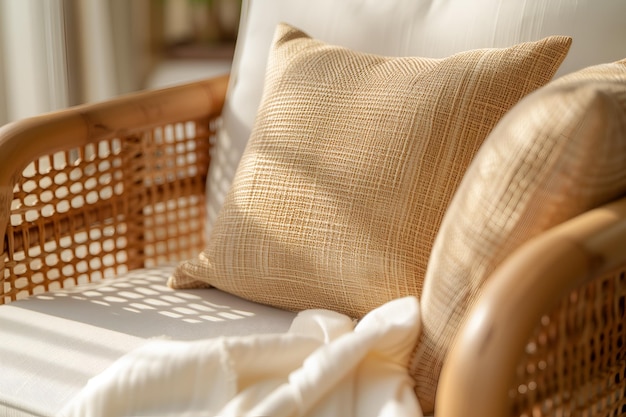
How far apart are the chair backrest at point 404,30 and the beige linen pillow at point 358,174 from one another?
107 mm

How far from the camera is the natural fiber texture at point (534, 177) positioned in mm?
734

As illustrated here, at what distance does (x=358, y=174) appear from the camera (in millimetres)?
1027

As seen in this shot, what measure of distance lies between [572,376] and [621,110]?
0.24m

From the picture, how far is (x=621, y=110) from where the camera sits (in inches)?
29.6

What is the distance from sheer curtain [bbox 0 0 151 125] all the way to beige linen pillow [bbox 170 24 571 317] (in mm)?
1027

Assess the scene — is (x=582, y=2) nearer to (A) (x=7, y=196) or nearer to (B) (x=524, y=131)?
(B) (x=524, y=131)

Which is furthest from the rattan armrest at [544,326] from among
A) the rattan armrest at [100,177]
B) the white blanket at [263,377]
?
the rattan armrest at [100,177]

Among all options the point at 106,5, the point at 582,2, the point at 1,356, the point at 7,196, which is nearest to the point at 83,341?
the point at 1,356

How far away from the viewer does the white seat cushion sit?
920 mm

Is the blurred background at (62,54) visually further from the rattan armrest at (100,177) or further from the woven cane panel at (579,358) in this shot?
the woven cane panel at (579,358)

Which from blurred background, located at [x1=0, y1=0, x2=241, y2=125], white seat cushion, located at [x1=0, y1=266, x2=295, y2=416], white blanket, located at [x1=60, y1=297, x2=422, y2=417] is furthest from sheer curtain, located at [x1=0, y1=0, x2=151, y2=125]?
white blanket, located at [x1=60, y1=297, x2=422, y2=417]

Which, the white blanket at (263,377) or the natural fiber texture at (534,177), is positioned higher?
the natural fiber texture at (534,177)

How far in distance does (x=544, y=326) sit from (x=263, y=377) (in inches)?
11.5

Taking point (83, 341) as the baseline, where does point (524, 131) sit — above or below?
above
